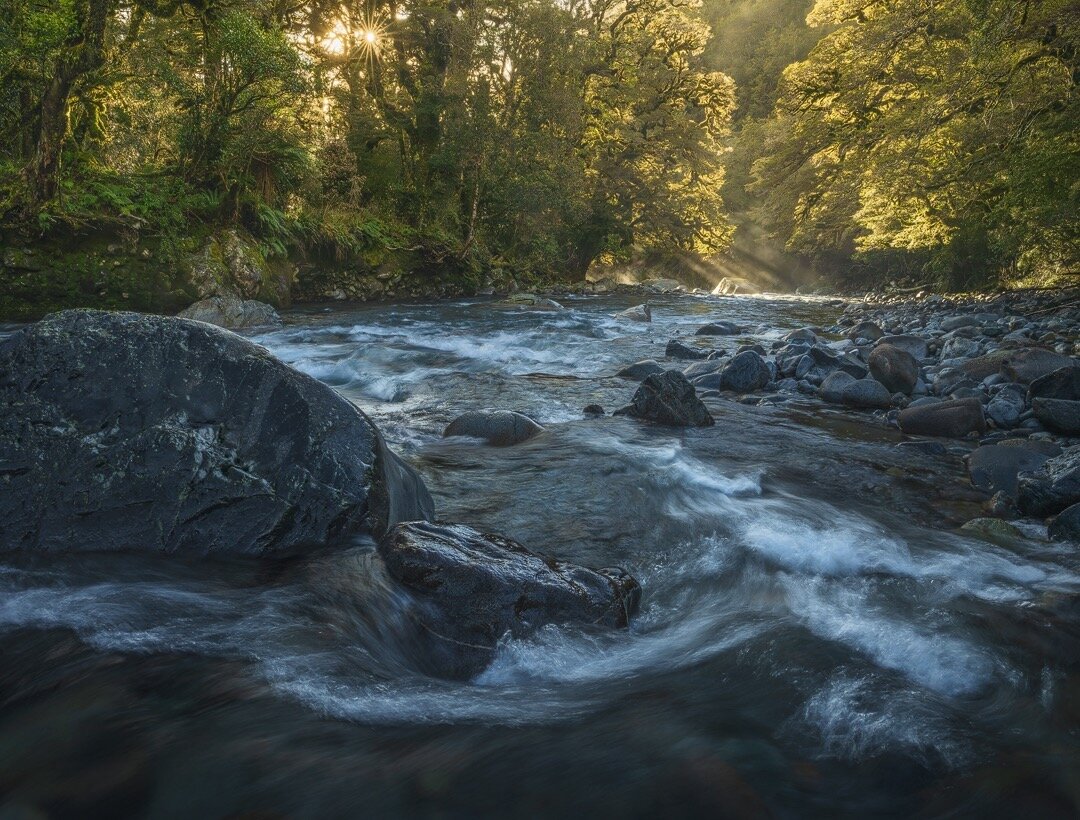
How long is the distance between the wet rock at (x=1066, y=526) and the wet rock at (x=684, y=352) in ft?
23.4

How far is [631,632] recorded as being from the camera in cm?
316

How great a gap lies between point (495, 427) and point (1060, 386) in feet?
17.9

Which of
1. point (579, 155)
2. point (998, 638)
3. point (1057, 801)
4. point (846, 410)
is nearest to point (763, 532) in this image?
point (998, 638)

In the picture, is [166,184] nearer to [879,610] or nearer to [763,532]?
[763,532]

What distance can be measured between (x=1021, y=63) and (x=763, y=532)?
29.9 ft

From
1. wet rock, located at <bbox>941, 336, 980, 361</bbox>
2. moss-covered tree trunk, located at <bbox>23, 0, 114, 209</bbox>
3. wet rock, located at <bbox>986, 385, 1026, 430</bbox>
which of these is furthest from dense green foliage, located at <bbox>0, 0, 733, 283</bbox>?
wet rock, located at <bbox>986, 385, 1026, 430</bbox>

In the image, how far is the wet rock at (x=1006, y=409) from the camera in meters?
6.56

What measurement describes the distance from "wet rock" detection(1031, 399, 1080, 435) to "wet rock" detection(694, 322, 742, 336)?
8144mm

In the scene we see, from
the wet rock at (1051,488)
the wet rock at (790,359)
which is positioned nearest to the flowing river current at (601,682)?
the wet rock at (1051,488)

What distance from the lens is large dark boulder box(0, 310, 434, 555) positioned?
10.2 feet

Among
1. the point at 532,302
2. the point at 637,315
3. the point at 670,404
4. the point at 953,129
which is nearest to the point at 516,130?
the point at 532,302

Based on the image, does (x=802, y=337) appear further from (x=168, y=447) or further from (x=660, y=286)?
(x=660, y=286)

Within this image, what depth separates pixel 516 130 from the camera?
70.4 feet

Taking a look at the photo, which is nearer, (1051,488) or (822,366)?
(1051,488)
